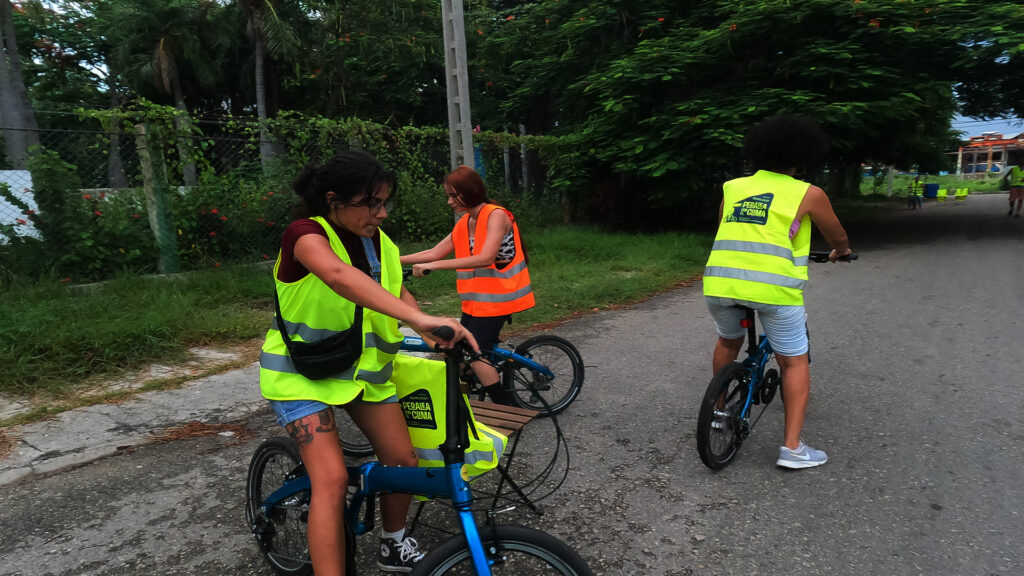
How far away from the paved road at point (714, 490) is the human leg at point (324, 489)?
2.55 ft

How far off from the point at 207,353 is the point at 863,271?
951 cm

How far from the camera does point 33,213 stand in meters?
6.71

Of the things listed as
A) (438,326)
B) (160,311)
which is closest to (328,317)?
(438,326)

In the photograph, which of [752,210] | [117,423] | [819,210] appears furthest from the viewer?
[117,423]

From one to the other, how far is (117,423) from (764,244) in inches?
162

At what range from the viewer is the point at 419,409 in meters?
2.18

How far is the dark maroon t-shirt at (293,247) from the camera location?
1.90m

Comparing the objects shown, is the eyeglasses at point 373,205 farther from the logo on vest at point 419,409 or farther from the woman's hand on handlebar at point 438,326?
the logo on vest at point 419,409

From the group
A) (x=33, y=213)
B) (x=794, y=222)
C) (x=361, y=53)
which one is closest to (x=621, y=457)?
(x=794, y=222)

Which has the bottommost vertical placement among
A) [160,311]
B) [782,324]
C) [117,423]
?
[117,423]

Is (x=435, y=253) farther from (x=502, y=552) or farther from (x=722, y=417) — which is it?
(x=502, y=552)

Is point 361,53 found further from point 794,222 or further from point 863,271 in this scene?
point 794,222

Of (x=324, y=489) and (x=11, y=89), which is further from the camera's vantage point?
(x=11, y=89)

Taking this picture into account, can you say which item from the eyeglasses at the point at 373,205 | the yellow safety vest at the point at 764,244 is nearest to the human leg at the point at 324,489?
the eyeglasses at the point at 373,205
